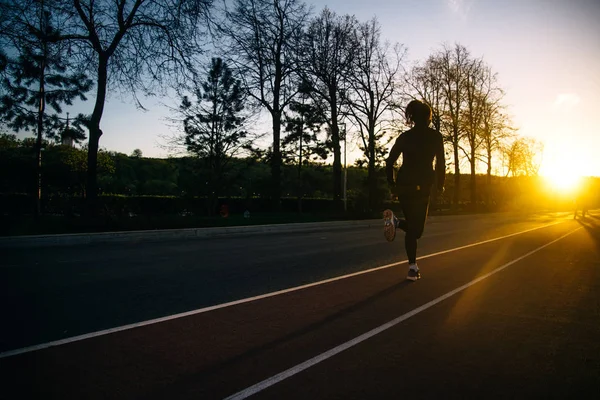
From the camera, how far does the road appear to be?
2482 mm

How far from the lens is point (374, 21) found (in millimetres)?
31469

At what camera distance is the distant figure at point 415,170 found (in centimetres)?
577

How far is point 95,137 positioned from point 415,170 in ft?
47.0

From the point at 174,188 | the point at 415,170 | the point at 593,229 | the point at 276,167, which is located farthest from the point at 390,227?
the point at 174,188

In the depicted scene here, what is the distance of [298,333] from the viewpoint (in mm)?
3441

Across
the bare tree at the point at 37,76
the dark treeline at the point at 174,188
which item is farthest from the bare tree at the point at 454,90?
the bare tree at the point at 37,76

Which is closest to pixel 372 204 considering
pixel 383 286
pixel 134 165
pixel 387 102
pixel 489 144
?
pixel 387 102

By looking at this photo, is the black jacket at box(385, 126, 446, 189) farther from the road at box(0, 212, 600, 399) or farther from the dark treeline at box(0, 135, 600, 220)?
the dark treeline at box(0, 135, 600, 220)

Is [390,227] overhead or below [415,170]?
below

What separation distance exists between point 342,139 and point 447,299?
26.5 m

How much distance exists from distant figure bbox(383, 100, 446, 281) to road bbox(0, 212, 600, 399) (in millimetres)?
847

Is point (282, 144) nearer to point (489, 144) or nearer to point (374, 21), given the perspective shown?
point (374, 21)

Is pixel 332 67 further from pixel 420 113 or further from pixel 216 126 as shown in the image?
pixel 420 113

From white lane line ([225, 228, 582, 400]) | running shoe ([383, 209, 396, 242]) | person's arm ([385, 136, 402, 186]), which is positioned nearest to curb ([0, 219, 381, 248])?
running shoe ([383, 209, 396, 242])
